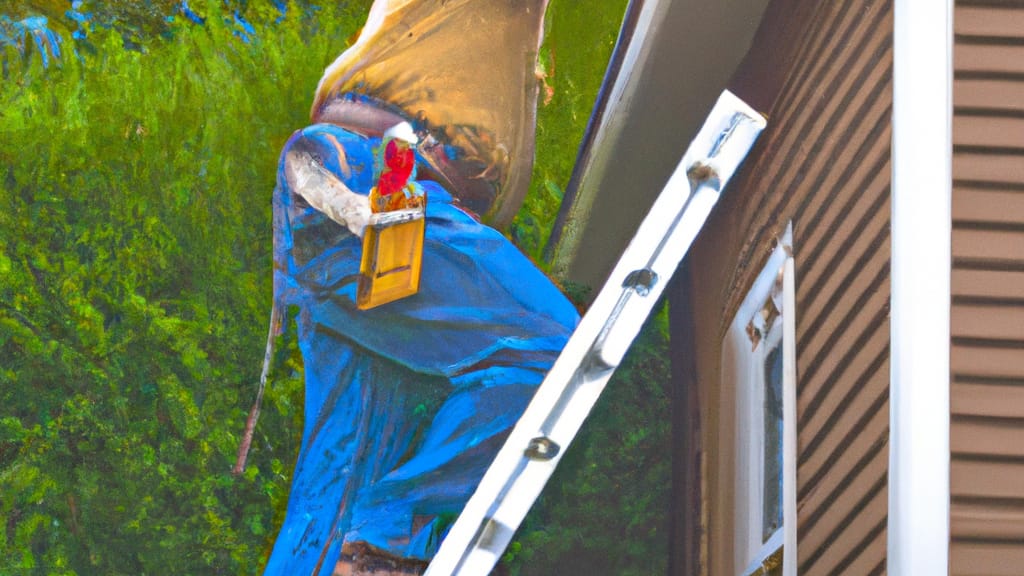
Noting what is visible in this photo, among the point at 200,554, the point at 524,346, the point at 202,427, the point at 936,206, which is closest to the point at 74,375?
the point at 202,427

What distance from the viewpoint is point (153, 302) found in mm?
2623

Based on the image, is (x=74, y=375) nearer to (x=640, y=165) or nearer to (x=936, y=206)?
(x=640, y=165)

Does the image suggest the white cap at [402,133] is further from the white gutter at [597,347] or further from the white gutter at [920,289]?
the white gutter at [920,289]

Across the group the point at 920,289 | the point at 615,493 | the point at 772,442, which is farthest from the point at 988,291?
the point at 615,493

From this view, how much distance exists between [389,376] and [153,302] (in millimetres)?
668

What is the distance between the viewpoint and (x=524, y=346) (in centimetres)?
263

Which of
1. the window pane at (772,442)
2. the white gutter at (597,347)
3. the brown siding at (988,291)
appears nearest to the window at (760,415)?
the window pane at (772,442)

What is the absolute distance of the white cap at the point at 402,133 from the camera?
103 inches

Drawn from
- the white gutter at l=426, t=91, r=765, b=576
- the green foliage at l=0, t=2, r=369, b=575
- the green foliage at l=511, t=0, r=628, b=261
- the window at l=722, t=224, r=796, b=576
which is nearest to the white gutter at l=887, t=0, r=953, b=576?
the window at l=722, t=224, r=796, b=576

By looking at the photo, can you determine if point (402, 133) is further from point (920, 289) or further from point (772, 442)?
point (920, 289)

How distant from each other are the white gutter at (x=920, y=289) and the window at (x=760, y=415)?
1.60 feet

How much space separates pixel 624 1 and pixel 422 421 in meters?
1.27

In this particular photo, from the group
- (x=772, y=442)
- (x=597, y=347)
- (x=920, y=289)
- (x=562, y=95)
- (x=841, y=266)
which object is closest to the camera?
(x=920, y=289)

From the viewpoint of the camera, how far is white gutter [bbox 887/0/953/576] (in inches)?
67.1
